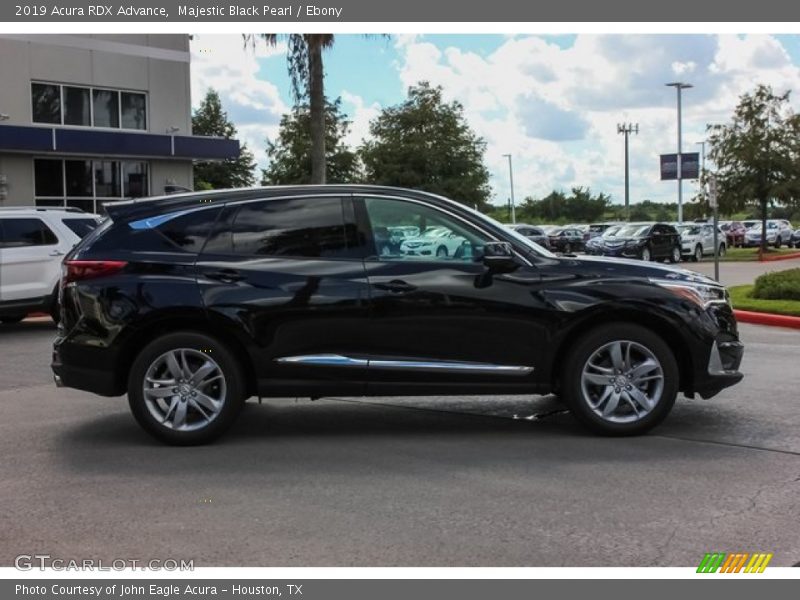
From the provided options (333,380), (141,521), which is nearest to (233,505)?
(141,521)

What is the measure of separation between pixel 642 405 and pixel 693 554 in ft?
A: 7.33

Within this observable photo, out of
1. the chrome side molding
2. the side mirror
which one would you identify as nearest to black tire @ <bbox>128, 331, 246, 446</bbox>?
the chrome side molding

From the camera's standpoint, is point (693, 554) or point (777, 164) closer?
point (693, 554)

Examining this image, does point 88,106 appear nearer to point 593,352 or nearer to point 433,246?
point 433,246

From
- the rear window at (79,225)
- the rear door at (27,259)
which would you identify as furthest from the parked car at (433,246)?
the rear window at (79,225)

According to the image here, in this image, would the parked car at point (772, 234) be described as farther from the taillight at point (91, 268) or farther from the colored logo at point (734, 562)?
the colored logo at point (734, 562)

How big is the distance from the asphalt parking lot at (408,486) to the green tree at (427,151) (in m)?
47.0

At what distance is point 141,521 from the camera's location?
481 centimetres

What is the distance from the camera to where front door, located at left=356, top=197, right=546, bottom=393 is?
251 inches

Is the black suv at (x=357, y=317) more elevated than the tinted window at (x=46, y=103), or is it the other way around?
the tinted window at (x=46, y=103)

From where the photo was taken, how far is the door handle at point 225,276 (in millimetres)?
6352

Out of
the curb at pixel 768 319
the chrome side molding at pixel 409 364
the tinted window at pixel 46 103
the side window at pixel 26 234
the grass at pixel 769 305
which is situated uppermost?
the tinted window at pixel 46 103

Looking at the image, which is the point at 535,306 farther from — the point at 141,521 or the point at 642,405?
the point at 141,521

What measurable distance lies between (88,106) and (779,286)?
2090 centimetres
